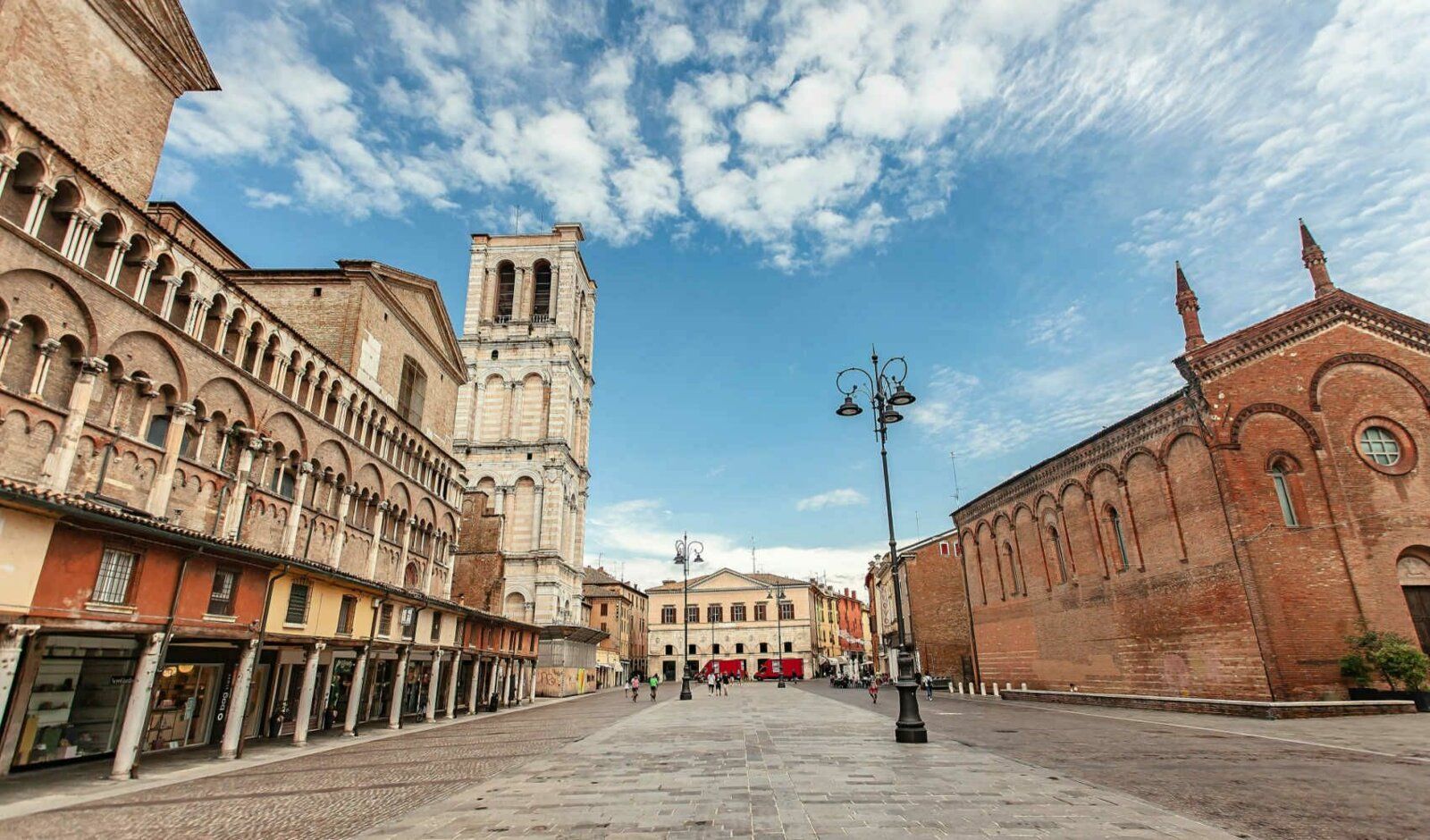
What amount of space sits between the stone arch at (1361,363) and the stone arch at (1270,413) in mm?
938

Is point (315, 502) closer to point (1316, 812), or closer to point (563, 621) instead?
point (1316, 812)

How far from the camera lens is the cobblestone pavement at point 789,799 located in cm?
727

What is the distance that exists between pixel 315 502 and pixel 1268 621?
28.8 metres

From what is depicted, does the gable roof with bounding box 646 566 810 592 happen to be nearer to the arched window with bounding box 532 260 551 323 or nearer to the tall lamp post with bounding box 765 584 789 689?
the tall lamp post with bounding box 765 584 789 689

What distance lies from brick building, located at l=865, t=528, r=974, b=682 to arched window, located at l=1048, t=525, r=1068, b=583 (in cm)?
1027

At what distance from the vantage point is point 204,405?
635 inches

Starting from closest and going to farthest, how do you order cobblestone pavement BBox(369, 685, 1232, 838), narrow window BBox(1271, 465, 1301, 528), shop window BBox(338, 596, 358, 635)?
cobblestone pavement BBox(369, 685, 1232, 838) < shop window BBox(338, 596, 358, 635) < narrow window BBox(1271, 465, 1301, 528)

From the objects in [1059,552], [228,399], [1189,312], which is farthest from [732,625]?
[228,399]

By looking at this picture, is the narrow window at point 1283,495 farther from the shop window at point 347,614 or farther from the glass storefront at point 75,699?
the glass storefront at point 75,699

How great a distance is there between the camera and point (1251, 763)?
38.0ft

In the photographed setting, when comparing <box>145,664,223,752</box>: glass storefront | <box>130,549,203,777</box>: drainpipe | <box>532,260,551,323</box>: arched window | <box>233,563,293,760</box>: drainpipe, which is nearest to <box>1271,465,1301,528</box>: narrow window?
<box>233,563,293,760</box>: drainpipe

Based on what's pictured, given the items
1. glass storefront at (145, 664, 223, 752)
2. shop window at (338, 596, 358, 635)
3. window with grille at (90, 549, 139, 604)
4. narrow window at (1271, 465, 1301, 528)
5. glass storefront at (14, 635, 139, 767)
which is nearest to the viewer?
window with grille at (90, 549, 139, 604)

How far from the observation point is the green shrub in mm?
18234

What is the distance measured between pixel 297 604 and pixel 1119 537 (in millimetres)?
27802
